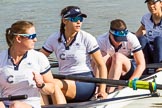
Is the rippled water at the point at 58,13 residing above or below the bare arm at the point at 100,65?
below

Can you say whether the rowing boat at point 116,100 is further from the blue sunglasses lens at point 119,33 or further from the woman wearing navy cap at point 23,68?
the blue sunglasses lens at point 119,33

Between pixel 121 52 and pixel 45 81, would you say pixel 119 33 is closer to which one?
pixel 121 52

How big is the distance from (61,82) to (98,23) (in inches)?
401

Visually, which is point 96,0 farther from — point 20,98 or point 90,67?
point 20,98

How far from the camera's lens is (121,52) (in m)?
5.79

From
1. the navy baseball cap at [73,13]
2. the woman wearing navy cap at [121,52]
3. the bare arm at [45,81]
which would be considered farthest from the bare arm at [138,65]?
the bare arm at [45,81]

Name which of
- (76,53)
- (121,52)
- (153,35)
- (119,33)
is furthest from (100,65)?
(153,35)

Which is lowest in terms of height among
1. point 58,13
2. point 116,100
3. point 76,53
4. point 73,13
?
point 58,13

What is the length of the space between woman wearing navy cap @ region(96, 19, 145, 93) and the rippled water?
650 cm

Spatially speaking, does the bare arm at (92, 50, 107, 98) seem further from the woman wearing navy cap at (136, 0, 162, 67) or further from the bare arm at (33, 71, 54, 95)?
the woman wearing navy cap at (136, 0, 162, 67)

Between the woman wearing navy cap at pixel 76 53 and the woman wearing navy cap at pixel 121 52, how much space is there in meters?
0.38

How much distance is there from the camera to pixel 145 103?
5.90 m

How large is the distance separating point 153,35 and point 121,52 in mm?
684

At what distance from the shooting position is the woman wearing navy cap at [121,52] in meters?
5.49
